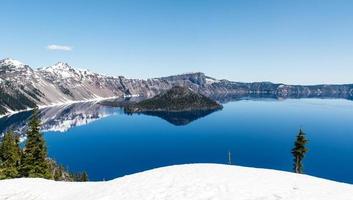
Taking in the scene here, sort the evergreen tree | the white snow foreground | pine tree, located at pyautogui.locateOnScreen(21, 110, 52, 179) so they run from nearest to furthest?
the white snow foreground → pine tree, located at pyautogui.locateOnScreen(21, 110, 52, 179) → the evergreen tree

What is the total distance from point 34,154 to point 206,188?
5070cm

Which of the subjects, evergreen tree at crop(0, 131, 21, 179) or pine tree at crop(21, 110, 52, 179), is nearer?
pine tree at crop(21, 110, 52, 179)

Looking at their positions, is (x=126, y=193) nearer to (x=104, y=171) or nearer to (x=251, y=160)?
(x=104, y=171)

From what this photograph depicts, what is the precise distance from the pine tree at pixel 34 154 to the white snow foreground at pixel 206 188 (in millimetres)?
34446

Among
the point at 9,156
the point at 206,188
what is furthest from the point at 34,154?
the point at 206,188

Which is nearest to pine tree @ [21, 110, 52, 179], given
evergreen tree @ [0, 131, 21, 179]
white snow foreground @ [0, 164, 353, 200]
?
evergreen tree @ [0, 131, 21, 179]

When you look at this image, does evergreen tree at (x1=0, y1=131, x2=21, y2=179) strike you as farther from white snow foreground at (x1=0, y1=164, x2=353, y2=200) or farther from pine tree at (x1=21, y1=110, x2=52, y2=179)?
white snow foreground at (x1=0, y1=164, x2=353, y2=200)

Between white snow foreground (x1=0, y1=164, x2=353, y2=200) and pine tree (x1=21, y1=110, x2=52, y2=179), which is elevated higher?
white snow foreground (x1=0, y1=164, x2=353, y2=200)

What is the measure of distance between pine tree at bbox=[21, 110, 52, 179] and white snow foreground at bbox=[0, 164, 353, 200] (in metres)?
34.4

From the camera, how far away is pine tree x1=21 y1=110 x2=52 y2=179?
6075 centimetres

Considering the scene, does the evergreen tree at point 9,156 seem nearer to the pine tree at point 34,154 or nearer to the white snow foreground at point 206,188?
the pine tree at point 34,154

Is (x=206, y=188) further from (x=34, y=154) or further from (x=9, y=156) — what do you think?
(x=9, y=156)

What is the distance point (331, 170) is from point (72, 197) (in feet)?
573

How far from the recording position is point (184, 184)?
68.8 feet
